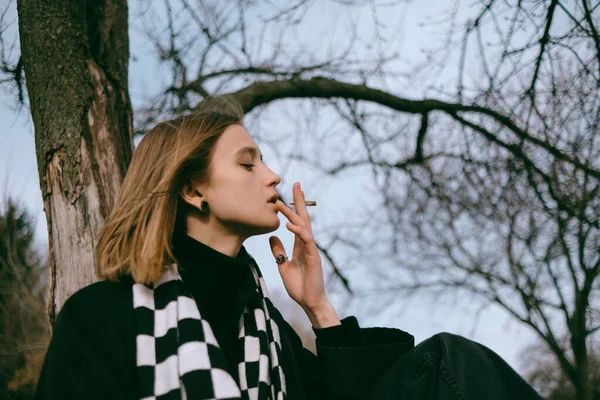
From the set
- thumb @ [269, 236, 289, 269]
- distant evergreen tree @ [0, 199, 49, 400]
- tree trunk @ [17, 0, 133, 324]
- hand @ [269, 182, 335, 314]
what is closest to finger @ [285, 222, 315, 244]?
hand @ [269, 182, 335, 314]

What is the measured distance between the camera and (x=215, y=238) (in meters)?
1.93

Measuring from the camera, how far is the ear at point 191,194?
1.93 metres

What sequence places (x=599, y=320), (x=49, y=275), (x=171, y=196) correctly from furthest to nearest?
(x=599, y=320) → (x=49, y=275) → (x=171, y=196)

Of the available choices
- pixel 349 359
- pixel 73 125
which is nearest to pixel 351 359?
A: pixel 349 359

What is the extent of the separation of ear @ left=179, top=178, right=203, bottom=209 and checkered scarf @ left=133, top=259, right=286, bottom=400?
254mm

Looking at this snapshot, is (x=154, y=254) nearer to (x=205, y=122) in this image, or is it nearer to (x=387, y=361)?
(x=205, y=122)

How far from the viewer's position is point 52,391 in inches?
54.1

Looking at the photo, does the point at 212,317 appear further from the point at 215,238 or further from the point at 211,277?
the point at 215,238

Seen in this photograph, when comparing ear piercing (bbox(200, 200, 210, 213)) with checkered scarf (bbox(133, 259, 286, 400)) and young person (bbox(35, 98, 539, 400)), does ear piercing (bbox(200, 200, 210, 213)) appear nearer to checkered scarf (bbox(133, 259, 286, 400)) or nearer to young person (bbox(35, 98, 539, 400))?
young person (bbox(35, 98, 539, 400))

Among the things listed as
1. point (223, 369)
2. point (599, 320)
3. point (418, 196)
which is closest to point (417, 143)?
point (418, 196)

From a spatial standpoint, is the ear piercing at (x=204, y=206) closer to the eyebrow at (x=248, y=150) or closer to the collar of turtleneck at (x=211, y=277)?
the collar of turtleneck at (x=211, y=277)

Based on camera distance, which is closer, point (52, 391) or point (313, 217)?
point (52, 391)

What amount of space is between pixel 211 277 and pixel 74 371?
0.53 m

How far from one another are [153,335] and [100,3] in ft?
5.91
